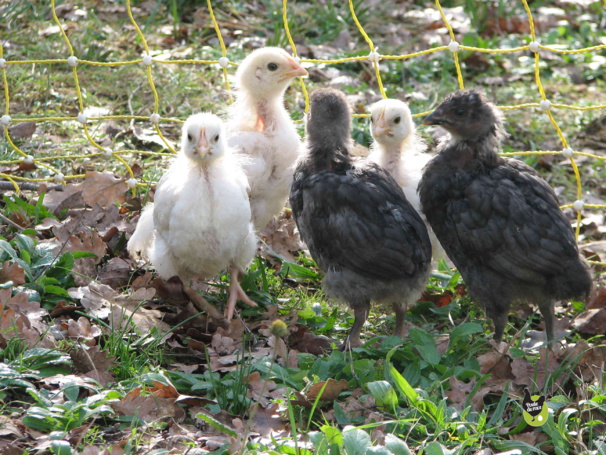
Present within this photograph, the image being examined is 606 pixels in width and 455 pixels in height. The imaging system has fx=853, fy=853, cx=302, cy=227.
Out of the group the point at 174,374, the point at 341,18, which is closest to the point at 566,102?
the point at 341,18

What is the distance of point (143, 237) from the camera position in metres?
4.32

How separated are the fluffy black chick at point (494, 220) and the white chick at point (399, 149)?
1.23 ft

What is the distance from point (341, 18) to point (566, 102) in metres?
2.05

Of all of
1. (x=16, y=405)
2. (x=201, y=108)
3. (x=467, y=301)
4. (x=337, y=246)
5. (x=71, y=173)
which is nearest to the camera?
(x=16, y=405)

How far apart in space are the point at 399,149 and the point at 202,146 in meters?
1.16

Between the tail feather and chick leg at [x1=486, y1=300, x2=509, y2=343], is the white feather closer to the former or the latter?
the tail feather

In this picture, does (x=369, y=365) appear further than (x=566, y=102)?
No

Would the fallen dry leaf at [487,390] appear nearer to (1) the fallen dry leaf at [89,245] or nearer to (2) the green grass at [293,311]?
(2) the green grass at [293,311]

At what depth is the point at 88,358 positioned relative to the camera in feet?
10.9

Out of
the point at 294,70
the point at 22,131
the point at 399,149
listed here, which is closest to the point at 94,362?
the point at 399,149

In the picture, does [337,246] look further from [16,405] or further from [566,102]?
[566,102]

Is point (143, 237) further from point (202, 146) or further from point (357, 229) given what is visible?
point (357, 229)

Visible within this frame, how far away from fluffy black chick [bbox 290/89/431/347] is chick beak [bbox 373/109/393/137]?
0.39m

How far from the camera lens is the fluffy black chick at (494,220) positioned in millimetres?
3756
